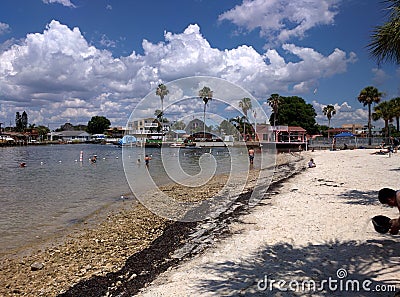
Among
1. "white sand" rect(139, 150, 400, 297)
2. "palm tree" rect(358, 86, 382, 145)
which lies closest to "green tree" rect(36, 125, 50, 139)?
"palm tree" rect(358, 86, 382, 145)

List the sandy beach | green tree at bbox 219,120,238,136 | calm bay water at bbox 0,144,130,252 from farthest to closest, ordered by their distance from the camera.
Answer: green tree at bbox 219,120,238,136
calm bay water at bbox 0,144,130,252
the sandy beach

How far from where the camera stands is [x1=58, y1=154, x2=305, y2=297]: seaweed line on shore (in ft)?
17.2

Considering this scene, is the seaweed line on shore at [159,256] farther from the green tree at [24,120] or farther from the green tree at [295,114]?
the green tree at [24,120]

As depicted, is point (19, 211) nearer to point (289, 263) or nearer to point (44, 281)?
point (44, 281)

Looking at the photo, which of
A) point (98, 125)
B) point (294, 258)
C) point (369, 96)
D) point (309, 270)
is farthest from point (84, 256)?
point (98, 125)

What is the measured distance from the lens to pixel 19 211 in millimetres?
12805

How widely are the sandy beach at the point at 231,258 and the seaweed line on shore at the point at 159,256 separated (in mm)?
23

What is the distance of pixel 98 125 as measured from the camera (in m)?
162

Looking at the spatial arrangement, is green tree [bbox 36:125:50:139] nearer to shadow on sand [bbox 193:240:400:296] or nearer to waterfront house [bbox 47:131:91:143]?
waterfront house [bbox 47:131:91:143]
